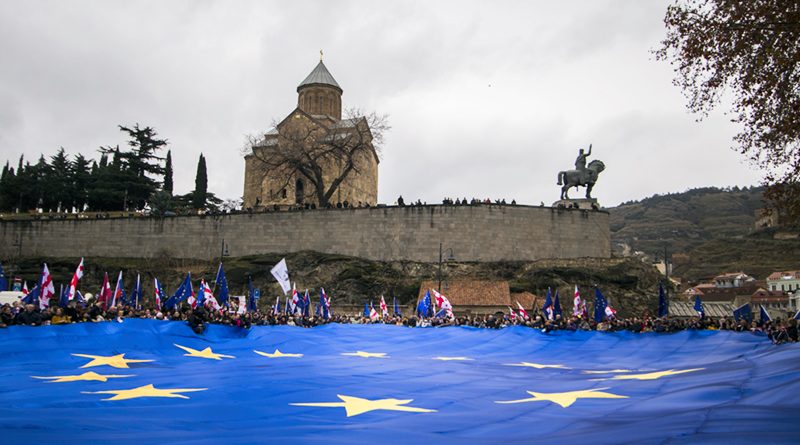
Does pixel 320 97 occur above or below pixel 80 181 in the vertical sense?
above

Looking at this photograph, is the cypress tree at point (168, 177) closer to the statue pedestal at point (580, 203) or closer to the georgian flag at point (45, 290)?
the statue pedestal at point (580, 203)

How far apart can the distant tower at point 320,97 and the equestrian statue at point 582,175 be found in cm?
2887

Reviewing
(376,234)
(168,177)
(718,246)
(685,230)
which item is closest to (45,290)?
(376,234)

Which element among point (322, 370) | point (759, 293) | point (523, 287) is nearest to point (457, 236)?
point (523, 287)

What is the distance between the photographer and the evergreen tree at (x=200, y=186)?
7544 centimetres

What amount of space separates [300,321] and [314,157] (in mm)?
33279

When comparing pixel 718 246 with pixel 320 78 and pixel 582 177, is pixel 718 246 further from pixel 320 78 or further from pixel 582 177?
pixel 320 78

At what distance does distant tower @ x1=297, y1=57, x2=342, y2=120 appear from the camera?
72.8m

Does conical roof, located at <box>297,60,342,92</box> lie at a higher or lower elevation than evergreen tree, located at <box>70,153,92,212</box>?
higher

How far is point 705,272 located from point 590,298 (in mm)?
90177

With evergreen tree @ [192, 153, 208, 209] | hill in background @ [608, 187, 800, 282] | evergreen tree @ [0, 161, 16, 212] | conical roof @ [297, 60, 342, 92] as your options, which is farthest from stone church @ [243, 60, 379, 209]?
hill in background @ [608, 187, 800, 282]

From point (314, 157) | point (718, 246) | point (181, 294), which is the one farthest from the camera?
point (718, 246)

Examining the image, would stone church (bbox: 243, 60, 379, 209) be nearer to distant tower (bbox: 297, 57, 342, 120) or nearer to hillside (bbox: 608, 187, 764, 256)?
distant tower (bbox: 297, 57, 342, 120)

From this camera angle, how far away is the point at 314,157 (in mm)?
58625
